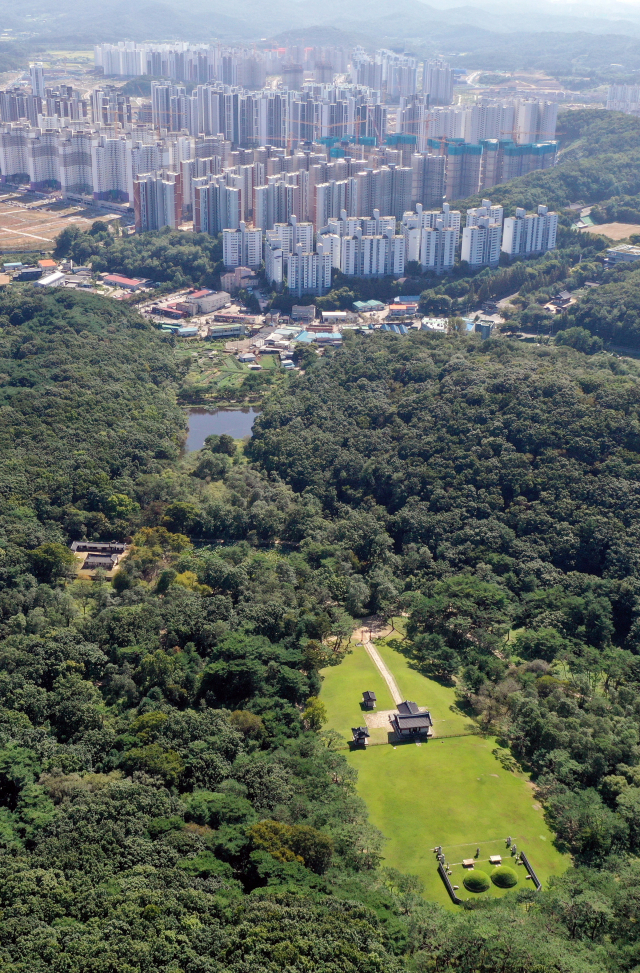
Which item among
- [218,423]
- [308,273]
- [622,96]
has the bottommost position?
[218,423]

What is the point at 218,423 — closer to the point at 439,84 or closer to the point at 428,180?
the point at 428,180

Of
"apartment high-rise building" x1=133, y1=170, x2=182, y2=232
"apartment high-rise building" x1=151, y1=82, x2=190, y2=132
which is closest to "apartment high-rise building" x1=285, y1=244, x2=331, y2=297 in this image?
"apartment high-rise building" x1=133, y1=170, x2=182, y2=232

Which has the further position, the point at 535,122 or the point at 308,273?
the point at 535,122

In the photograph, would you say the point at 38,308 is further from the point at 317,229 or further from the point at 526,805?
the point at 526,805

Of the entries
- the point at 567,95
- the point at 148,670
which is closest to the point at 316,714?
the point at 148,670

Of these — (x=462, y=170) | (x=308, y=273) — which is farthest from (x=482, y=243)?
(x=462, y=170)
